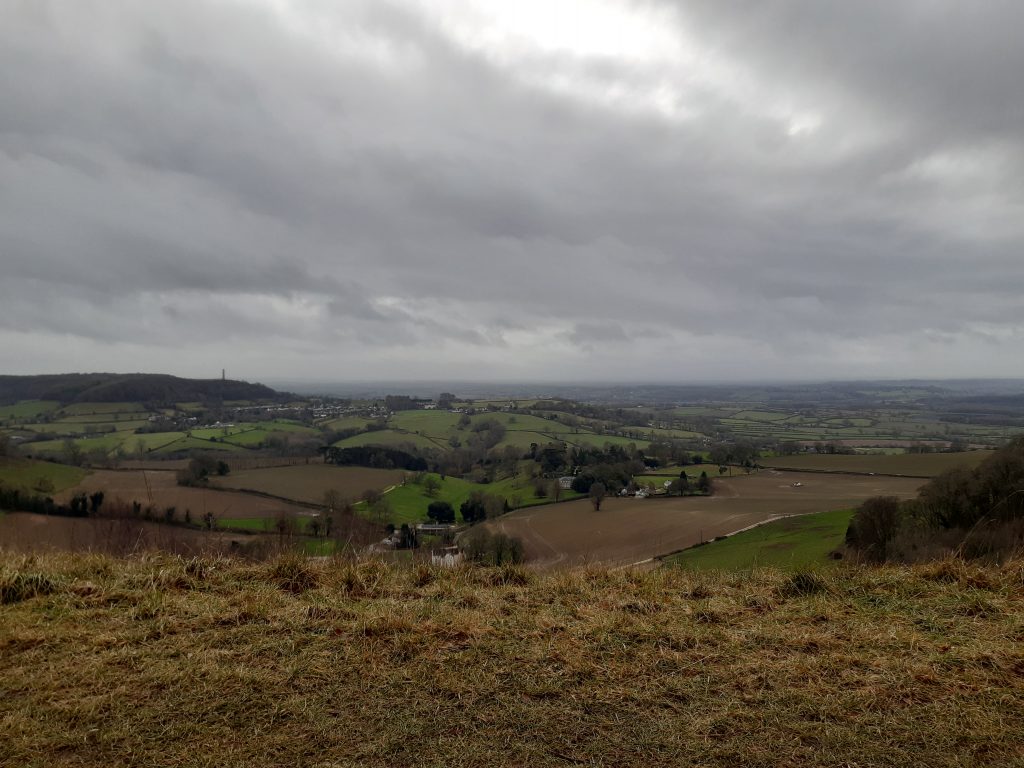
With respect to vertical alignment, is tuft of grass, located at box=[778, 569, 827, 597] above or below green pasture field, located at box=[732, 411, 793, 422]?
above

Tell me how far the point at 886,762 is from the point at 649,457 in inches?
2473

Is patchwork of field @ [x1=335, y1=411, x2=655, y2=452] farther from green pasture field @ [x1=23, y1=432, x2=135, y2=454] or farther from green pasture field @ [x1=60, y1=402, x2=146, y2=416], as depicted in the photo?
green pasture field @ [x1=60, y1=402, x2=146, y2=416]

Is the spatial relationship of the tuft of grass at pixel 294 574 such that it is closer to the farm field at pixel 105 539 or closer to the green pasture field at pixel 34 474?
the farm field at pixel 105 539

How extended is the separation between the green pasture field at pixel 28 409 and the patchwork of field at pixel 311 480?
208 feet

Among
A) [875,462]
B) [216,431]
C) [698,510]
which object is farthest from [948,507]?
[216,431]

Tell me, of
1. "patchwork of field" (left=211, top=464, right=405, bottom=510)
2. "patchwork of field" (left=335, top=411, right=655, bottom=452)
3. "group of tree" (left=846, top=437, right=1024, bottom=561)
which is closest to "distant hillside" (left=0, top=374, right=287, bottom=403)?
"patchwork of field" (left=335, top=411, right=655, bottom=452)

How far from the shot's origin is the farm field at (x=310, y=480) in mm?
42750

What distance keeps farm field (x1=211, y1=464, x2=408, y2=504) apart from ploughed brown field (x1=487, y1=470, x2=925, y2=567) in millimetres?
16440

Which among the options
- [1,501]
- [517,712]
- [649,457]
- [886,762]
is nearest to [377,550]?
[517,712]

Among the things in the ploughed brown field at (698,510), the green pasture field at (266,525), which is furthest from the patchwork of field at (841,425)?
the green pasture field at (266,525)

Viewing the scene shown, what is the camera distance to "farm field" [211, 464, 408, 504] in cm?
4275

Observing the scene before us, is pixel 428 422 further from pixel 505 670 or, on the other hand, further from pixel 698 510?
pixel 505 670

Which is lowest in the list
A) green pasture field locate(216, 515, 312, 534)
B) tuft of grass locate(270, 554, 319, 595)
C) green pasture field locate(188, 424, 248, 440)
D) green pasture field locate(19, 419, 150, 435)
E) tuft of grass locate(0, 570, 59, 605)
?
green pasture field locate(188, 424, 248, 440)

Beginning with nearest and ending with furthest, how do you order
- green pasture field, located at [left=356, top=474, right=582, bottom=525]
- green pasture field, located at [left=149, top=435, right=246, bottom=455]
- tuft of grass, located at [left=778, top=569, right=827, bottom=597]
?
tuft of grass, located at [left=778, top=569, right=827, bottom=597] < green pasture field, located at [left=356, top=474, right=582, bottom=525] < green pasture field, located at [left=149, top=435, right=246, bottom=455]
